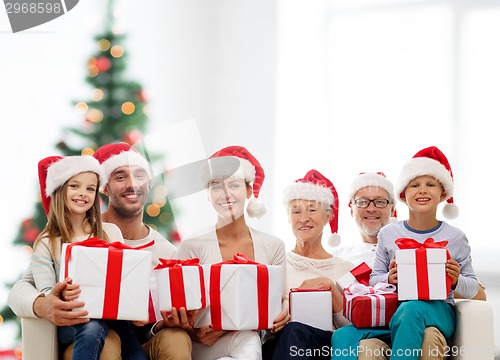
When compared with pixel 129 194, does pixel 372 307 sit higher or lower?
lower

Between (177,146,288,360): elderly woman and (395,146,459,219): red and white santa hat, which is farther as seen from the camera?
(177,146,288,360): elderly woman

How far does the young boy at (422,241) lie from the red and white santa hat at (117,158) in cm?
138

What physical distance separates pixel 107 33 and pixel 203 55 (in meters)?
1.62

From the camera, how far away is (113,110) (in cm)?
510

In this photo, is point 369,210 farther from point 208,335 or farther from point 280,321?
point 208,335

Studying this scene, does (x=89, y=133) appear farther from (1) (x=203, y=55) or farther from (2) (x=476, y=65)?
(2) (x=476, y=65)

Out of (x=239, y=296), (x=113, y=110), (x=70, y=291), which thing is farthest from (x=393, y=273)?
(x=113, y=110)

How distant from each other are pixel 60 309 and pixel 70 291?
0.08 m

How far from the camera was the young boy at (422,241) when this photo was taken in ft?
9.59

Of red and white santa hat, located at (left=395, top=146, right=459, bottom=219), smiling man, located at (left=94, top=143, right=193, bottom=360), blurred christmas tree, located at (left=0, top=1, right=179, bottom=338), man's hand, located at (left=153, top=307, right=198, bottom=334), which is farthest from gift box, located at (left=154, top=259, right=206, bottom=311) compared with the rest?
blurred christmas tree, located at (left=0, top=1, right=179, bottom=338)

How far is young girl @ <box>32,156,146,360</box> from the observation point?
10.1 ft

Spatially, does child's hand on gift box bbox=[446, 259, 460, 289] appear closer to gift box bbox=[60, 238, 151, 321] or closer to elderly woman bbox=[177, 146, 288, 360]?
elderly woman bbox=[177, 146, 288, 360]

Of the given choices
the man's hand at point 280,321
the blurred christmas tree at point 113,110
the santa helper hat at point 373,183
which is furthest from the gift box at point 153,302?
the blurred christmas tree at point 113,110

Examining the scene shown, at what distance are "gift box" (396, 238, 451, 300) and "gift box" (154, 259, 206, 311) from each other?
0.87m
